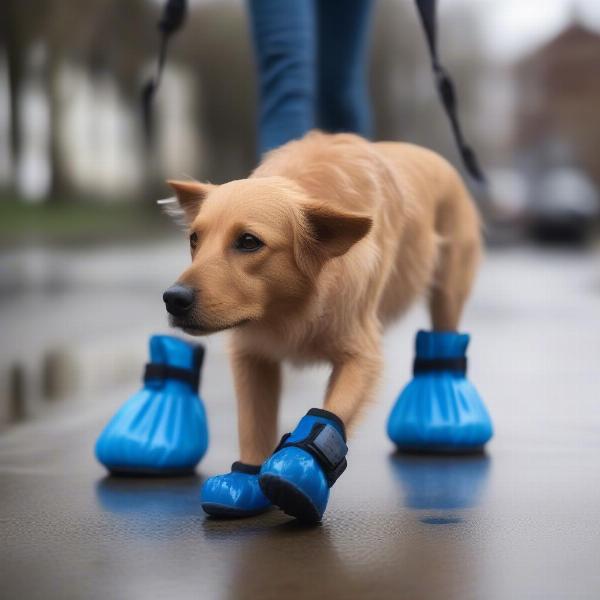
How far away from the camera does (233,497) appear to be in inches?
133

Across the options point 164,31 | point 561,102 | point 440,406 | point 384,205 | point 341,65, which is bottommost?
point 440,406

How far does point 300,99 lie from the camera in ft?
14.6

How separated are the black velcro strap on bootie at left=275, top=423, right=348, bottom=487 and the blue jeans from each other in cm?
140

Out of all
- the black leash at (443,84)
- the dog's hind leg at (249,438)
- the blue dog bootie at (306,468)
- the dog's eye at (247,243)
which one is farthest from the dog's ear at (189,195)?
the black leash at (443,84)

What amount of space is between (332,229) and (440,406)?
1324 millimetres

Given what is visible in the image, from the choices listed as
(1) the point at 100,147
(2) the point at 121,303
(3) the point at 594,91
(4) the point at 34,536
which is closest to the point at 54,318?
(2) the point at 121,303

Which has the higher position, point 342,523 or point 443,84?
point 443,84

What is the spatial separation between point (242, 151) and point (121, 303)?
48.8 metres

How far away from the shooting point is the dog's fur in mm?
3277

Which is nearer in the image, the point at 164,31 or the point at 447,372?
the point at 447,372

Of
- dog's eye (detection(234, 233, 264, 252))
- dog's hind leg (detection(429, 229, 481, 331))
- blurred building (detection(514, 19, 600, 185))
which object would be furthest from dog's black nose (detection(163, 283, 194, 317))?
blurred building (detection(514, 19, 600, 185))

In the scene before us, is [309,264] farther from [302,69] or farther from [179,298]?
[302,69]

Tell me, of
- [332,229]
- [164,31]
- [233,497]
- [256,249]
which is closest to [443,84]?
[164,31]

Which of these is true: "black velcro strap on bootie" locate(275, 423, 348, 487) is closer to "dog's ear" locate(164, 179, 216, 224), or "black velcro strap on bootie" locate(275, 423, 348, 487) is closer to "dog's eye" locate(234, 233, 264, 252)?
"dog's eye" locate(234, 233, 264, 252)
